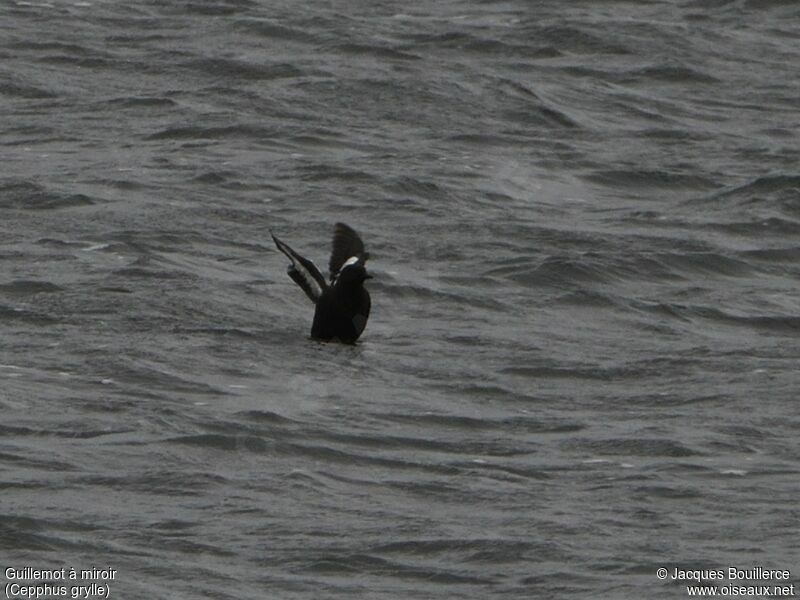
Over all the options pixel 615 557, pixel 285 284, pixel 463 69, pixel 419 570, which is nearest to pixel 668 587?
pixel 615 557

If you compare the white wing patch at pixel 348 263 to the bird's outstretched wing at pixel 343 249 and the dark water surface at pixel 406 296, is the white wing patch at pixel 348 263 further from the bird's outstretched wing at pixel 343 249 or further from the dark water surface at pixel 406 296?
the dark water surface at pixel 406 296

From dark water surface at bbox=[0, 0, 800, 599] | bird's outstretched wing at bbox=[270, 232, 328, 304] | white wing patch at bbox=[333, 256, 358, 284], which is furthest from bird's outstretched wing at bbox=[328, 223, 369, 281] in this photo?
dark water surface at bbox=[0, 0, 800, 599]

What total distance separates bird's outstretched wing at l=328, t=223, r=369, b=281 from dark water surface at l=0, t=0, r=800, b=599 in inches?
20.5

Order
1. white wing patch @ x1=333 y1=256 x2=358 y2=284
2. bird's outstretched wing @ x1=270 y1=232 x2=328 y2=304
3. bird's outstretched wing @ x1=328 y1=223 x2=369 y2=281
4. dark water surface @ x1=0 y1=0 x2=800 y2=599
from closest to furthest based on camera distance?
dark water surface @ x1=0 y1=0 x2=800 y2=599 → white wing patch @ x1=333 y1=256 x2=358 y2=284 → bird's outstretched wing @ x1=270 y1=232 x2=328 y2=304 → bird's outstretched wing @ x1=328 y1=223 x2=369 y2=281

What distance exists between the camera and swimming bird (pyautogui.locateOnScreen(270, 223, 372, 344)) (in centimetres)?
1358

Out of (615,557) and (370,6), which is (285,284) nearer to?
(615,557)

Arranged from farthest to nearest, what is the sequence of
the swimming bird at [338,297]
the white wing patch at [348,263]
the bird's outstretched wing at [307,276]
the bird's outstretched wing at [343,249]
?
the bird's outstretched wing at [343,249]
the bird's outstretched wing at [307,276]
the white wing patch at [348,263]
the swimming bird at [338,297]

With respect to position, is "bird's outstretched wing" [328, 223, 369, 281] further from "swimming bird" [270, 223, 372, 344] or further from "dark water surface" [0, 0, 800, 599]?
"dark water surface" [0, 0, 800, 599]

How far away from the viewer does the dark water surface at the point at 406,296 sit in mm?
10211

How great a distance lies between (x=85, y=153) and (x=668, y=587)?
10.9 metres

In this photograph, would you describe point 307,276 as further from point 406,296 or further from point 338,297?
point 406,296

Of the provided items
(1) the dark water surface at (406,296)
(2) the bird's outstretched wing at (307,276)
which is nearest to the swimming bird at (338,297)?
(2) the bird's outstretched wing at (307,276)

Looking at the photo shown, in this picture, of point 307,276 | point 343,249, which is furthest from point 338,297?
point 343,249

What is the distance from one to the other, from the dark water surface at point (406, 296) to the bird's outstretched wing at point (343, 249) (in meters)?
0.52
